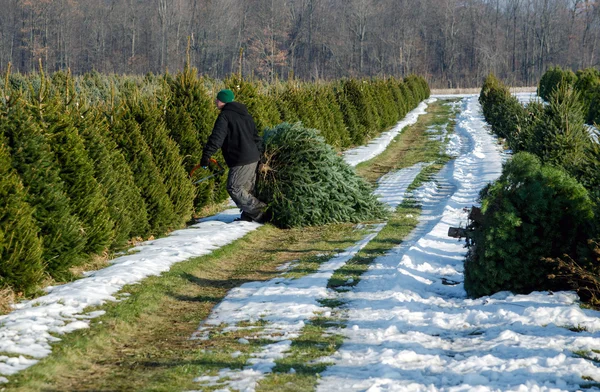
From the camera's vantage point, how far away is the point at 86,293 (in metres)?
6.93

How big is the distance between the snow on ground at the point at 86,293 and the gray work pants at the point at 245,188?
0.91 ft

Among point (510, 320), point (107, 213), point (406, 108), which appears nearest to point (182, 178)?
point (107, 213)

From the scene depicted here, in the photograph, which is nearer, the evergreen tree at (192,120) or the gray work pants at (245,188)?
the gray work pants at (245,188)

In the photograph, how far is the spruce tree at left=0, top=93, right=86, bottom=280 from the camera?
7.43 m

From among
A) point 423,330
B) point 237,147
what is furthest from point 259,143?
point 423,330

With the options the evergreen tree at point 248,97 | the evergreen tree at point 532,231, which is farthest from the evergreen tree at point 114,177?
the evergreen tree at point 248,97

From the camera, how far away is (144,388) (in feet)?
15.5

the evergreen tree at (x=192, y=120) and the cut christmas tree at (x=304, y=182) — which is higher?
the evergreen tree at (x=192, y=120)

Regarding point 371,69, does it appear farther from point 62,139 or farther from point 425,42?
point 62,139

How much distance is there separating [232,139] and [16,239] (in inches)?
193

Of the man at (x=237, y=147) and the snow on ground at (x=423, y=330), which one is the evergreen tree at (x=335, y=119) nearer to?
the man at (x=237, y=147)

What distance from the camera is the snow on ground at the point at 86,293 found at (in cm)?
535

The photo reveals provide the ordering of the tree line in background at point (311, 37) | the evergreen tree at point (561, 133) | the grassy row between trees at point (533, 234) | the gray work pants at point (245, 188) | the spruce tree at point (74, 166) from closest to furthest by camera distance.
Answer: the grassy row between trees at point (533, 234)
the spruce tree at point (74, 166)
the gray work pants at point (245, 188)
the evergreen tree at point (561, 133)
the tree line in background at point (311, 37)

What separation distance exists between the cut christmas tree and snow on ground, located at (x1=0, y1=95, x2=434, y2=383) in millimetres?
668
